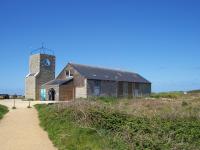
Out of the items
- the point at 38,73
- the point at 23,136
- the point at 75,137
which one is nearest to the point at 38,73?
the point at 38,73

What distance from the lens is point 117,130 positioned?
34.3ft

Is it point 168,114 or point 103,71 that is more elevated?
point 103,71

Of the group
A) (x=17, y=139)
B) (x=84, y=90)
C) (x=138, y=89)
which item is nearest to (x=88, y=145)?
(x=17, y=139)

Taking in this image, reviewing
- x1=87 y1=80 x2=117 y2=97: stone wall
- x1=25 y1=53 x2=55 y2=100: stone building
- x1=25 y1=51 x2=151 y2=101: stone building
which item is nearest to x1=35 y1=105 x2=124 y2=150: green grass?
x1=25 y1=51 x2=151 y2=101: stone building

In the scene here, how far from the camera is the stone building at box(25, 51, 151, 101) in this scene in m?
40.0

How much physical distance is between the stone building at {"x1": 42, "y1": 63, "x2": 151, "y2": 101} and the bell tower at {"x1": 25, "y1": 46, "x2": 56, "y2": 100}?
2111mm

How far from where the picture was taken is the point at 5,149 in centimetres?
1015

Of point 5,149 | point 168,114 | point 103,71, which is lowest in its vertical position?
point 5,149

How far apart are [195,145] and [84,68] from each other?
111ft

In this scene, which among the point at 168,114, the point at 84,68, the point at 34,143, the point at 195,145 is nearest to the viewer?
the point at 195,145

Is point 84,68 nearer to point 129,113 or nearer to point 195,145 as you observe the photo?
point 129,113

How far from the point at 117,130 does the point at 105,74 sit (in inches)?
1283

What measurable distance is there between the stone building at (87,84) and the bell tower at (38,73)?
83.1 inches

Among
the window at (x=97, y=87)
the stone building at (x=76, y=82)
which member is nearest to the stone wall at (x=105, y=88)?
the stone building at (x=76, y=82)
